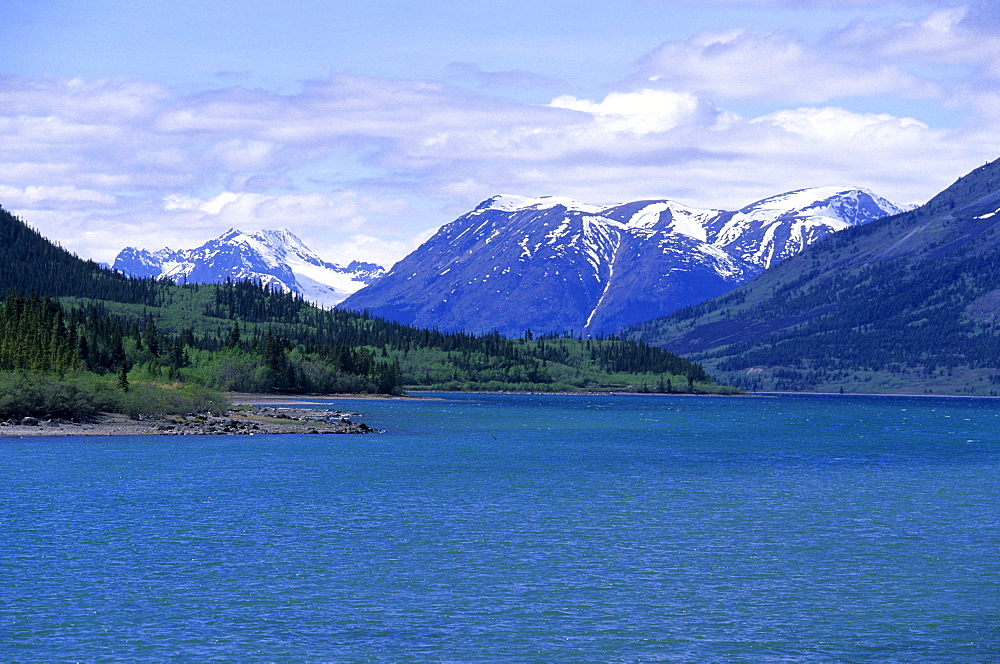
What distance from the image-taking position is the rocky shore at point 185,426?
109938 millimetres

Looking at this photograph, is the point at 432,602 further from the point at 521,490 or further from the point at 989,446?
the point at 989,446

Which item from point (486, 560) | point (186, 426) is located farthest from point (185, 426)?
point (486, 560)

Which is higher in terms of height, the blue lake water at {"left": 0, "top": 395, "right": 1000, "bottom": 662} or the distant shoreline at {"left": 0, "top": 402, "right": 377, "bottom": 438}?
the distant shoreline at {"left": 0, "top": 402, "right": 377, "bottom": 438}

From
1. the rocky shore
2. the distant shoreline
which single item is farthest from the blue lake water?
the rocky shore

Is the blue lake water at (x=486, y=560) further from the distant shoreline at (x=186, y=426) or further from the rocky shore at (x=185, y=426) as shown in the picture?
the rocky shore at (x=185, y=426)

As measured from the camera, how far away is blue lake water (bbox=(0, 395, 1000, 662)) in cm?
3406

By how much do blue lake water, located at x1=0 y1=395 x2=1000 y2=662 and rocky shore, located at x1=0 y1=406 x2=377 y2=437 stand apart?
60.0 feet

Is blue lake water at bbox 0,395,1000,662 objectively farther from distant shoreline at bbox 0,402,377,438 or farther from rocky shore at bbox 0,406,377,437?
rocky shore at bbox 0,406,377,437

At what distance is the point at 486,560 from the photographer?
46812 millimetres

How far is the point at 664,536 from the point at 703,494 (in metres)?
18.6

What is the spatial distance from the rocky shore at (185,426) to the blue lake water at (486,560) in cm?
1830

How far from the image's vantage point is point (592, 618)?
37.0 m

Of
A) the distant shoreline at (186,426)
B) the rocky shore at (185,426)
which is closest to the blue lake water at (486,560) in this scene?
the distant shoreline at (186,426)

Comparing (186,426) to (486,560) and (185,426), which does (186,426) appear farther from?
(486,560)
